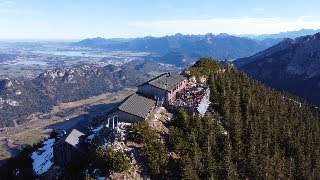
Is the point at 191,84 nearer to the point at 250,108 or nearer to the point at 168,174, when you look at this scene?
the point at 250,108

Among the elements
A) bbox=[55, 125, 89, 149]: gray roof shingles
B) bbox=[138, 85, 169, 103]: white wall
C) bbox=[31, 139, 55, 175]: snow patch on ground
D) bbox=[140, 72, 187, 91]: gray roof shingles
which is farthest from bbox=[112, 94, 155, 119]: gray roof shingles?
bbox=[31, 139, 55, 175]: snow patch on ground

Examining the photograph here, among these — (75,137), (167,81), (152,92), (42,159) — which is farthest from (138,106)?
(42,159)

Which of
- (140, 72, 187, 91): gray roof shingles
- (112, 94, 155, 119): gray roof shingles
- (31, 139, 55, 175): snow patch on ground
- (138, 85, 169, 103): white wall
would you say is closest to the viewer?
(31, 139, 55, 175): snow patch on ground

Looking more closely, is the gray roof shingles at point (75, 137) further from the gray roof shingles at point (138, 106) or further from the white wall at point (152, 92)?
the white wall at point (152, 92)

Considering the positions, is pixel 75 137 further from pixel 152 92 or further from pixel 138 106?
pixel 152 92

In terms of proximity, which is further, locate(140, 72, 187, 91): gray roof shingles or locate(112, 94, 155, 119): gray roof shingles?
locate(140, 72, 187, 91): gray roof shingles

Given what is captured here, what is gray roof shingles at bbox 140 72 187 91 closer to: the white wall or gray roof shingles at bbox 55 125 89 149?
the white wall

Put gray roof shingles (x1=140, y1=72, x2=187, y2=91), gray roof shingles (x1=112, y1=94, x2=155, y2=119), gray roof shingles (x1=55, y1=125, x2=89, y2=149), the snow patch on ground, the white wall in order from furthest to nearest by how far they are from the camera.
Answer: gray roof shingles (x1=140, y1=72, x2=187, y2=91)
the white wall
gray roof shingles (x1=112, y1=94, x2=155, y2=119)
the snow patch on ground
gray roof shingles (x1=55, y1=125, x2=89, y2=149)

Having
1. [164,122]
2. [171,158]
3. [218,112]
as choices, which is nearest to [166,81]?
[218,112]
